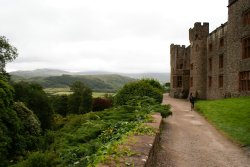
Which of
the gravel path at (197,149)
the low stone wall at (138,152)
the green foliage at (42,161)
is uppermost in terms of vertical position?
the low stone wall at (138,152)

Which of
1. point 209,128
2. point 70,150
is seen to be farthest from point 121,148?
point 209,128

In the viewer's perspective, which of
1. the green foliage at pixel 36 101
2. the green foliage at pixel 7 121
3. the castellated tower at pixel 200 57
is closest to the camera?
the green foliage at pixel 7 121

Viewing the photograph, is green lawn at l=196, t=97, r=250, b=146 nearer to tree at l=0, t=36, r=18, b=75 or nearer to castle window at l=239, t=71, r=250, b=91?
castle window at l=239, t=71, r=250, b=91

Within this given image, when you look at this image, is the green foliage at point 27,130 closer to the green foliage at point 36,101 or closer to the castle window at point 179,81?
the green foliage at point 36,101

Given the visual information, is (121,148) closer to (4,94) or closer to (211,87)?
(4,94)

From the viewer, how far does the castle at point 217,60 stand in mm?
34250

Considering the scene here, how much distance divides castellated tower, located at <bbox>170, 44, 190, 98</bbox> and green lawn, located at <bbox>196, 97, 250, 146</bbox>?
89.1 feet

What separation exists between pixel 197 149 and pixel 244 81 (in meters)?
20.6

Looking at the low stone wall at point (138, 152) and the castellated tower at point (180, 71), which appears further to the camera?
the castellated tower at point (180, 71)

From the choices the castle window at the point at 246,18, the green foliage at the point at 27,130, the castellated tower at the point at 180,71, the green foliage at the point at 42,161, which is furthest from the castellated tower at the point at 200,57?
the green foliage at the point at 42,161

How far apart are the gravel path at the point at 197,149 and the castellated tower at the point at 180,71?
38.1 meters

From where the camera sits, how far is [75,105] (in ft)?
250

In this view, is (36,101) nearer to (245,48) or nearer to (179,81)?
(179,81)

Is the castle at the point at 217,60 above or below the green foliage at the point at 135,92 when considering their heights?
above
